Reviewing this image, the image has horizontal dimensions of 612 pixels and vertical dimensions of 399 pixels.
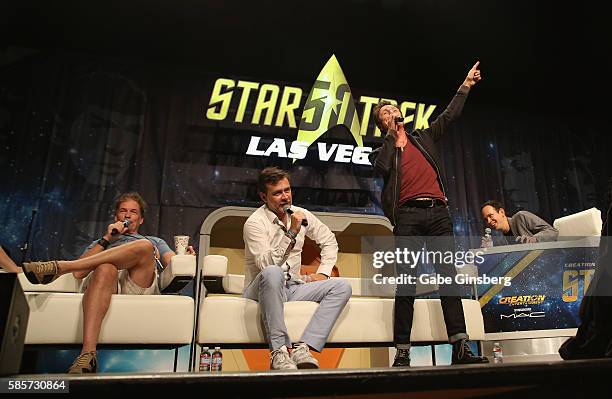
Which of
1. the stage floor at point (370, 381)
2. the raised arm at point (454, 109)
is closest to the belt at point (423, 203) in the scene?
the raised arm at point (454, 109)

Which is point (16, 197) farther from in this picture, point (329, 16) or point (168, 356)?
point (329, 16)

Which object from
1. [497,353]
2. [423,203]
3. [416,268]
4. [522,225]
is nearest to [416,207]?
[423,203]

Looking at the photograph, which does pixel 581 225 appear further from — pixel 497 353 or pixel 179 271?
pixel 179 271

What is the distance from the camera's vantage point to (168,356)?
4.39 metres

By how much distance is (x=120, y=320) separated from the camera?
242 centimetres

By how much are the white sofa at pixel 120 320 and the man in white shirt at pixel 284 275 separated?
1.24 feet

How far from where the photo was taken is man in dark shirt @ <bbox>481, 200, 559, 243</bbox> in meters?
3.85

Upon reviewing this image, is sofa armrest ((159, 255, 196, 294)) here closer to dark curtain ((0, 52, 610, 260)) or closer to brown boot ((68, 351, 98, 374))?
brown boot ((68, 351, 98, 374))

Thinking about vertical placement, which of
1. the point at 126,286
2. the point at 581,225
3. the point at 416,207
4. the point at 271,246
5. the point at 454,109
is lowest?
the point at 126,286

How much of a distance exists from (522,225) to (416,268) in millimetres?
2087

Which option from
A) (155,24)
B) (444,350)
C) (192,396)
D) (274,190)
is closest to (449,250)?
(274,190)

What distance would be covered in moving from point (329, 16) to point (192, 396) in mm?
4259

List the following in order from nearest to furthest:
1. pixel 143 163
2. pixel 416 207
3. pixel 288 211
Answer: pixel 416 207 → pixel 288 211 → pixel 143 163

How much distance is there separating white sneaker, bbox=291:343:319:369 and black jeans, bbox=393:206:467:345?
53cm
